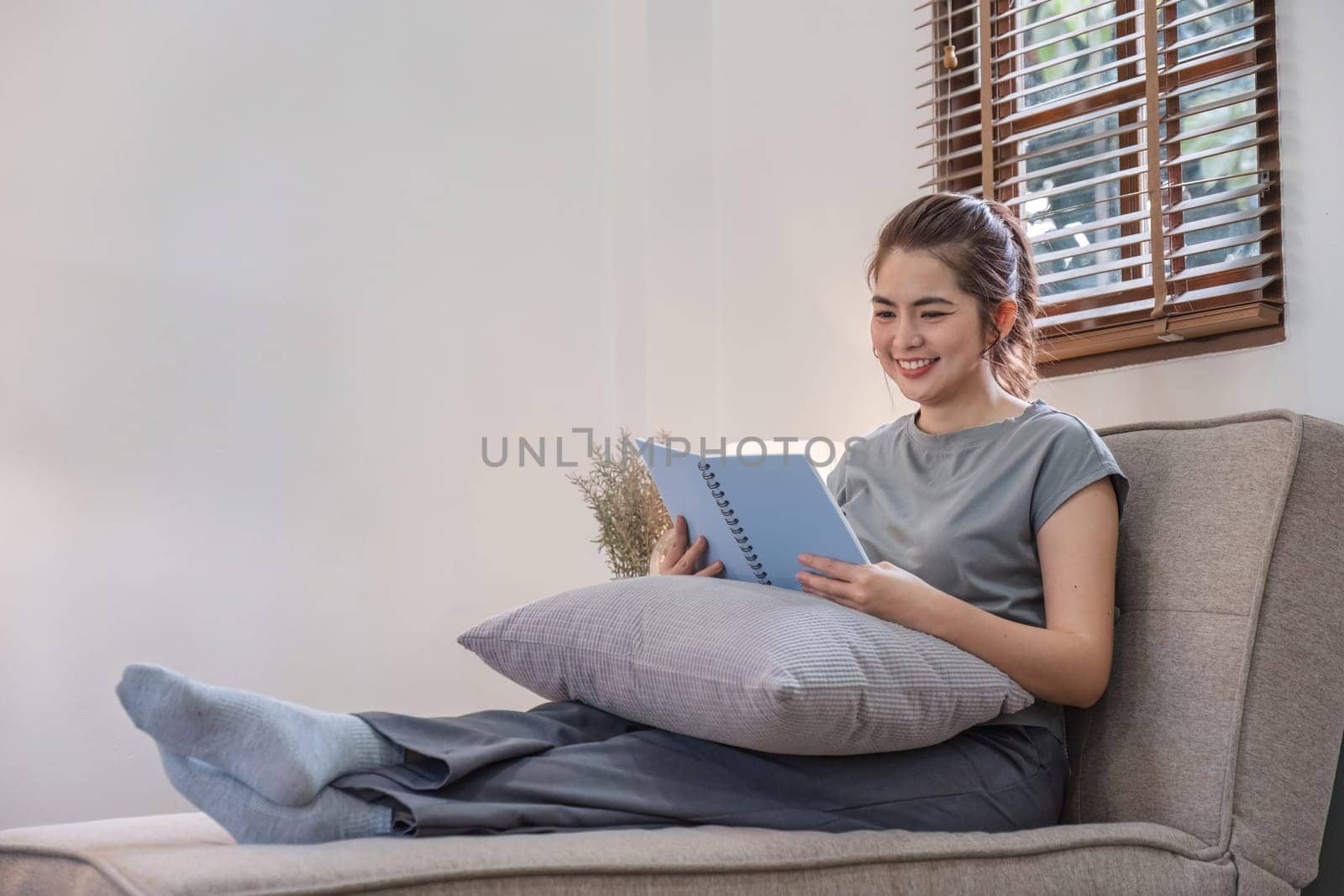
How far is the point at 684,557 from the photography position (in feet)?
5.00

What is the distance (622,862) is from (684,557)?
0.59 meters

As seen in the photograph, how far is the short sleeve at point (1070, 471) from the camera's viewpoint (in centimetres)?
138

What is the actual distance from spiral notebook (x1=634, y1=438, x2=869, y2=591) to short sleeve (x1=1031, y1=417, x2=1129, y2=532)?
253 mm

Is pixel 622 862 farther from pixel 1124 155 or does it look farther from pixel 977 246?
pixel 1124 155

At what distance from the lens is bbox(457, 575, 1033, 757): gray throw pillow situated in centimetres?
108

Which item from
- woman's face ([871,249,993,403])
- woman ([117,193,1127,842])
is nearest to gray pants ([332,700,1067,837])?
woman ([117,193,1127,842])

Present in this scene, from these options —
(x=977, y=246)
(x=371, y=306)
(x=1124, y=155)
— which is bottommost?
(x=977, y=246)

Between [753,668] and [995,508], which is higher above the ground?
[995,508]

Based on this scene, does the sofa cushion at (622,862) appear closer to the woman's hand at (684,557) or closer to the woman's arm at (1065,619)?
the woman's arm at (1065,619)

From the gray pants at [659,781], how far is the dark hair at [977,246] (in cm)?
60

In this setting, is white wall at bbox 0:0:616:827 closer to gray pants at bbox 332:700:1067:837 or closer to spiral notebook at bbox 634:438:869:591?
spiral notebook at bbox 634:438:869:591

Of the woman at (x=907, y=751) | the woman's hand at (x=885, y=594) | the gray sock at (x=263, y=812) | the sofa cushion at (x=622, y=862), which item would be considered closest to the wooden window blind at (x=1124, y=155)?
the woman at (x=907, y=751)

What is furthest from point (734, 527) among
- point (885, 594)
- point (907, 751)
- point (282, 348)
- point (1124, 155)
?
point (282, 348)

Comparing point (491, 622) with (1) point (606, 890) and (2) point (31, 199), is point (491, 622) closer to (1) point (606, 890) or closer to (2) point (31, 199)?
(1) point (606, 890)
